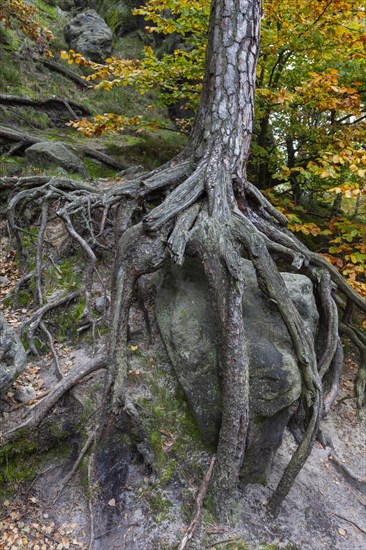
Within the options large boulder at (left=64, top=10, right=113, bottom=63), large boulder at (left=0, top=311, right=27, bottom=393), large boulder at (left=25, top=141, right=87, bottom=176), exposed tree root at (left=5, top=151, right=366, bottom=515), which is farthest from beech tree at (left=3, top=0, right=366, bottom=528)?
large boulder at (left=64, top=10, right=113, bottom=63)

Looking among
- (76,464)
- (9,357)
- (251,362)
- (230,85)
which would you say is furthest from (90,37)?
(76,464)

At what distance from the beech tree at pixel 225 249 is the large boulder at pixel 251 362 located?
175 mm

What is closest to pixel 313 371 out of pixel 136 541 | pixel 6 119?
pixel 136 541

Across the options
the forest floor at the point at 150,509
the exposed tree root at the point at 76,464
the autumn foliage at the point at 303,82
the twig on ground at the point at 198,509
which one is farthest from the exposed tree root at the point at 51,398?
the autumn foliage at the point at 303,82

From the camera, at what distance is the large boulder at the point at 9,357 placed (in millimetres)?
3129

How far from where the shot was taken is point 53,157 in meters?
6.91

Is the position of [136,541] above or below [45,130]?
below

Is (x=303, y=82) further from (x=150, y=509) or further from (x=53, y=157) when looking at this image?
(x=150, y=509)

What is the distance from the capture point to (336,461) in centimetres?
367

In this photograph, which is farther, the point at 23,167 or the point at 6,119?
the point at 6,119

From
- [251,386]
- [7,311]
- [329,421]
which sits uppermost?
[251,386]

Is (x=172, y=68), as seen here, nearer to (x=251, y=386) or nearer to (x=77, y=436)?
(x=251, y=386)

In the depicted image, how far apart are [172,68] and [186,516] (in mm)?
6055

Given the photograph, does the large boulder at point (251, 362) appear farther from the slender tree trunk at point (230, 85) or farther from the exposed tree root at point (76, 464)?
the slender tree trunk at point (230, 85)
